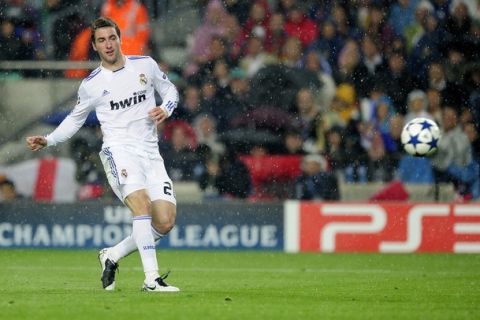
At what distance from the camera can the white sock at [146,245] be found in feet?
30.2

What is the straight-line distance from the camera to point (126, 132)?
31.6 ft

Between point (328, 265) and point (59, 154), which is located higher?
point (59, 154)

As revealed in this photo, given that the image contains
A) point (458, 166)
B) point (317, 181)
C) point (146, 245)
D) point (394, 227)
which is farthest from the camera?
point (458, 166)

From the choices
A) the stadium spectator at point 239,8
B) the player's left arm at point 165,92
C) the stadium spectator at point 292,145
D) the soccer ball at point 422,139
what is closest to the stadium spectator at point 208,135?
the stadium spectator at point 292,145

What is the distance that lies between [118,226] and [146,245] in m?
6.08

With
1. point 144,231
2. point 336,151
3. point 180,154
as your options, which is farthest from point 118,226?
point 144,231

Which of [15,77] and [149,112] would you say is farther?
[15,77]

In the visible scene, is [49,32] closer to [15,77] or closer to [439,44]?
[15,77]

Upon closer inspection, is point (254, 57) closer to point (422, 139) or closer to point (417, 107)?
point (417, 107)

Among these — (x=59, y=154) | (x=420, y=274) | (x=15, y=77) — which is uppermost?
(x=15, y=77)

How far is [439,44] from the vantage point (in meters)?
17.3

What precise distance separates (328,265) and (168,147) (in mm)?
3417

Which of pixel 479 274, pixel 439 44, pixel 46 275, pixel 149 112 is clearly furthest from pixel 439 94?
pixel 149 112

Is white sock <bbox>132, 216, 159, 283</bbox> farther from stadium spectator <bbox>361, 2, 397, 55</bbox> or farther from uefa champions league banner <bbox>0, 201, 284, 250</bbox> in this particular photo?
stadium spectator <bbox>361, 2, 397, 55</bbox>
